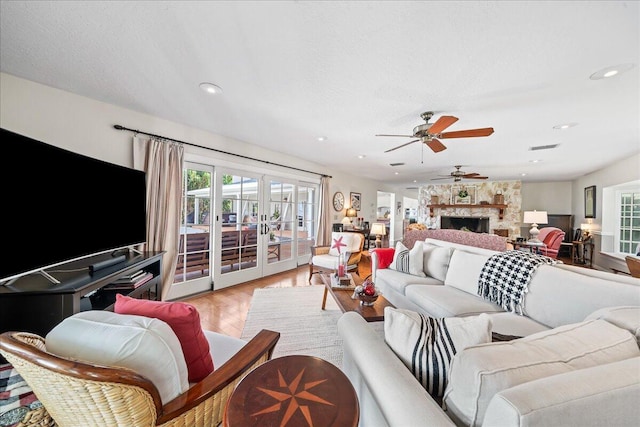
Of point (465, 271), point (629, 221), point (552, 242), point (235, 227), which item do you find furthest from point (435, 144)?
point (629, 221)

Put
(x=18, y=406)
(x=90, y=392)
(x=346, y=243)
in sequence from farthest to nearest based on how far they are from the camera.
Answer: (x=346, y=243) → (x=18, y=406) → (x=90, y=392)

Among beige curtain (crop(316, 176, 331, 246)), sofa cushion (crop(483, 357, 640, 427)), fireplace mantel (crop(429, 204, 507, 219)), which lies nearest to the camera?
sofa cushion (crop(483, 357, 640, 427))

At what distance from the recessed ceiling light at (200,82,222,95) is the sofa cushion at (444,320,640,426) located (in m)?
2.46

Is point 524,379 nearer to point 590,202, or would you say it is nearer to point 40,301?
point 40,301

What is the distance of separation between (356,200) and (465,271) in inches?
187

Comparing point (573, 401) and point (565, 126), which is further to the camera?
point (565, 126)

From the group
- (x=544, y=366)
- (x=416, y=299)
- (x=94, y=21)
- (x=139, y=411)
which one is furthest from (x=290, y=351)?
(x=94, y=21)

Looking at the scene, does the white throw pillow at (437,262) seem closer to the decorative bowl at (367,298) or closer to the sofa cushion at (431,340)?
the decorative bowl at (367,298)

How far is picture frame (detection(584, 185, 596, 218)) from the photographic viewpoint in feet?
19.0

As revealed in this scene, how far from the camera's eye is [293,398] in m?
0.72

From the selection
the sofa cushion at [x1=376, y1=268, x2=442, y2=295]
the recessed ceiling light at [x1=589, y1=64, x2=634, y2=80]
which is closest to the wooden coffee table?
the sofa cushion at [x1=376, y1=268, x2=442, y2=295]

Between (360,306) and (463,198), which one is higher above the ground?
(463,198)

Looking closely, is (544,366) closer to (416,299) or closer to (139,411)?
(139,411)

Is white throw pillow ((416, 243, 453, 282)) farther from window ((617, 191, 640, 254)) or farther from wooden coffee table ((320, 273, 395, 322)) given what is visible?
window ((617, 191, 640, 254))
